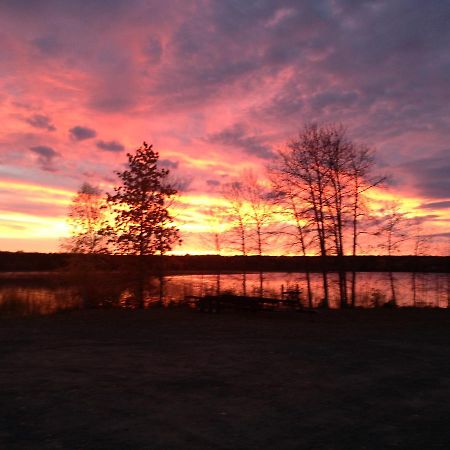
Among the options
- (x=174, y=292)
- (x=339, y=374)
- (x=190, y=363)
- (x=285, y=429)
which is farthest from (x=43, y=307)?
(x=285, y=429)

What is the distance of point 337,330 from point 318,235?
404 inches

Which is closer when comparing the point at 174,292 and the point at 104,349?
the point at 104,349

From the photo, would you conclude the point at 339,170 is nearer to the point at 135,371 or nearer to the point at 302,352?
the point at 302,352

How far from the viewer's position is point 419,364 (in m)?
10.5

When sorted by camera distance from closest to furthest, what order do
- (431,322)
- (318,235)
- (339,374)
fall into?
(339,374)
(431,322)
(318,235)

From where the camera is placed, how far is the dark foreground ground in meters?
5.95

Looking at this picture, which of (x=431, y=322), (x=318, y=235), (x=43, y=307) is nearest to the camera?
(x=431, y=322)

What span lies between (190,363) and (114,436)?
4.63 meters

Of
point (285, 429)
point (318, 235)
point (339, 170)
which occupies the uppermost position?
point (339, 170)

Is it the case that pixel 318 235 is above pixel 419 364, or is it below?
above

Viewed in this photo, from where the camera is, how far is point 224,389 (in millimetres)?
8281

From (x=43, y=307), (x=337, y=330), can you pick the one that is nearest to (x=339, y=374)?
(x=337, y=330)

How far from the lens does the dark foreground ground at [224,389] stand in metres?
5.95

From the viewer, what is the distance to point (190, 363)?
1047cm
